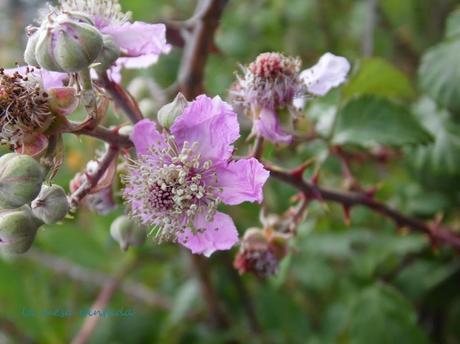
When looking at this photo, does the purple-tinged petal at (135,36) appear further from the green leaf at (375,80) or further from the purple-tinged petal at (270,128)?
the green leaf at (375,80)

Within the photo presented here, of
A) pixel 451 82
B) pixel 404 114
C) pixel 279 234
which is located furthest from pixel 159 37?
pixel 451 82

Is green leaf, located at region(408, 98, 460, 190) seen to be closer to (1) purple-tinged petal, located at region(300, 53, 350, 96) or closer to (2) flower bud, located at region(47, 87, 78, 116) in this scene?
(1) purple-tinged petal, located at region(300, 53, 350, 96)

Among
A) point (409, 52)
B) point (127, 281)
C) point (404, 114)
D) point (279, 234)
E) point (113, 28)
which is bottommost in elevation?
point (127, 281)

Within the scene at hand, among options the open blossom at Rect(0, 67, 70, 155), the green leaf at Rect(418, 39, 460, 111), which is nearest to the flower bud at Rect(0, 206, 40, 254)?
the open blossom at Rect(0, 67, 70, 155)

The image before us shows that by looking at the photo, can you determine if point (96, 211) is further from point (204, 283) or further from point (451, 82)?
point (451, 82)

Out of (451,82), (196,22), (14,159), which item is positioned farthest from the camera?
(451,82)

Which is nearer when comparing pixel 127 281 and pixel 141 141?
pixel 141 141

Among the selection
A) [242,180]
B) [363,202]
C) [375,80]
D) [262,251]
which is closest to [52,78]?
[242,180]

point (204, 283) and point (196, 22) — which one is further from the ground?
point (196, 22)
